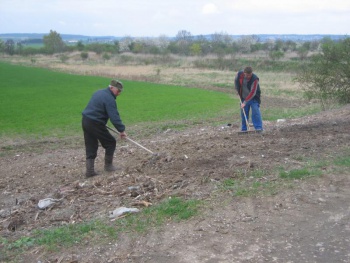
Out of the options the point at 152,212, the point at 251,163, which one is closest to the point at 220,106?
the point at 251,163

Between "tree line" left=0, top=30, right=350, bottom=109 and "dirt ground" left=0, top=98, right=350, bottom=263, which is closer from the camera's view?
"dirt ground" left=0, top=98, right=350, bottom=263

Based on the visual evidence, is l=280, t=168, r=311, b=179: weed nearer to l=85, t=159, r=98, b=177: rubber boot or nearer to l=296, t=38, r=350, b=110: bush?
l=85, t=159, r=98, b=177: rubber boot

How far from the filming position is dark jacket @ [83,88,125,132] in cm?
802

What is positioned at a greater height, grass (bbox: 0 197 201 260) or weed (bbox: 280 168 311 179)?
weed (bbox: 280 168 311 179)

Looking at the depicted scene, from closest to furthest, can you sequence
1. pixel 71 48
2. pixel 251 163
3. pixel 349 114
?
pixel 251 163 < pixel 349 114 < pixel 71 48

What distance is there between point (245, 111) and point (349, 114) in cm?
415

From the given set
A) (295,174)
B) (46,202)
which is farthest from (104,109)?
(295,174)

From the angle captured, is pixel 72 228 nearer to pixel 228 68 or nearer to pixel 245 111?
pixel 245 111

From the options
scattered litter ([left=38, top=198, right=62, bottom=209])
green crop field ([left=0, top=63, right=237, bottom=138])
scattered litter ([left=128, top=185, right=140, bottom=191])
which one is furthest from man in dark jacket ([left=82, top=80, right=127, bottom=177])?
green crop field ([left=0, top=63, right=237, bottom=138])

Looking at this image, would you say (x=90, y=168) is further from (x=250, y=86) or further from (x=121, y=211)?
(x=250, y=86)

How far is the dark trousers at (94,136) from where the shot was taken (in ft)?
27.0

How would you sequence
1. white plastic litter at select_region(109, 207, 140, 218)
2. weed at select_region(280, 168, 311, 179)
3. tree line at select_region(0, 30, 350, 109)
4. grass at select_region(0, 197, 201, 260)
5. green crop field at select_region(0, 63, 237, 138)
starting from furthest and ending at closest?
1. green crop field at select_region(0, 63, 237, 138)
2. tree line at select_region(0, 30, 350, 109)
3. weed at select_region(280, 168, 311, 179)
4. white plastic litter at select_region(109, 207, 140, 218)
5. grass at select_region(0, 197, 201, 260)

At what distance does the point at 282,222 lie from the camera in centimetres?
541

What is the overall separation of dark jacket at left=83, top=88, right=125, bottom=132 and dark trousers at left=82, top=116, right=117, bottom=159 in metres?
0.11
